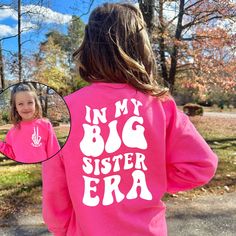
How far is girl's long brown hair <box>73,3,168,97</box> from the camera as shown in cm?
147

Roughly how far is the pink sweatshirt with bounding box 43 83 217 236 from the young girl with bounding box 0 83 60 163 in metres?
0.34

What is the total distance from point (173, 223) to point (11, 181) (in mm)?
2795

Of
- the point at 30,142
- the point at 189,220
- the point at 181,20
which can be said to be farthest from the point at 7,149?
the point at 181,20

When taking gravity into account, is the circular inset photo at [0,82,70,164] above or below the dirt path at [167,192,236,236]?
above

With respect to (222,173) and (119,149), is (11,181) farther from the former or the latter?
(119,149)

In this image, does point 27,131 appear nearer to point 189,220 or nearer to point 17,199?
point 189,220

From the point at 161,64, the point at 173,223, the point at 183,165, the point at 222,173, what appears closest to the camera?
the point at 183,165

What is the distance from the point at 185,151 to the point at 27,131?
0.71 m

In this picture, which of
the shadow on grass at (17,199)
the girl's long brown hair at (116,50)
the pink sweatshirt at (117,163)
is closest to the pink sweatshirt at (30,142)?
the pink sweatshirt at (117,163)

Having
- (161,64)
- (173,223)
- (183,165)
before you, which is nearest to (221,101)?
(161,64)

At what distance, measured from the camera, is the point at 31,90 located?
3.41ft

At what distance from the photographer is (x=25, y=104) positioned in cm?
104

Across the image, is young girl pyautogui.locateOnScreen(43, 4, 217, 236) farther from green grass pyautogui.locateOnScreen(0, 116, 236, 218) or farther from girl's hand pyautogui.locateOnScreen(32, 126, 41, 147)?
green grass pyautogui.locateOnScreen(0, 116, 236, 218)

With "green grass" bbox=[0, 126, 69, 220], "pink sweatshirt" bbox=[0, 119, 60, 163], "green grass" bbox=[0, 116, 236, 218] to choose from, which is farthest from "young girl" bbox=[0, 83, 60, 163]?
"green grass" bbox=[0, 116, 236, 218]
